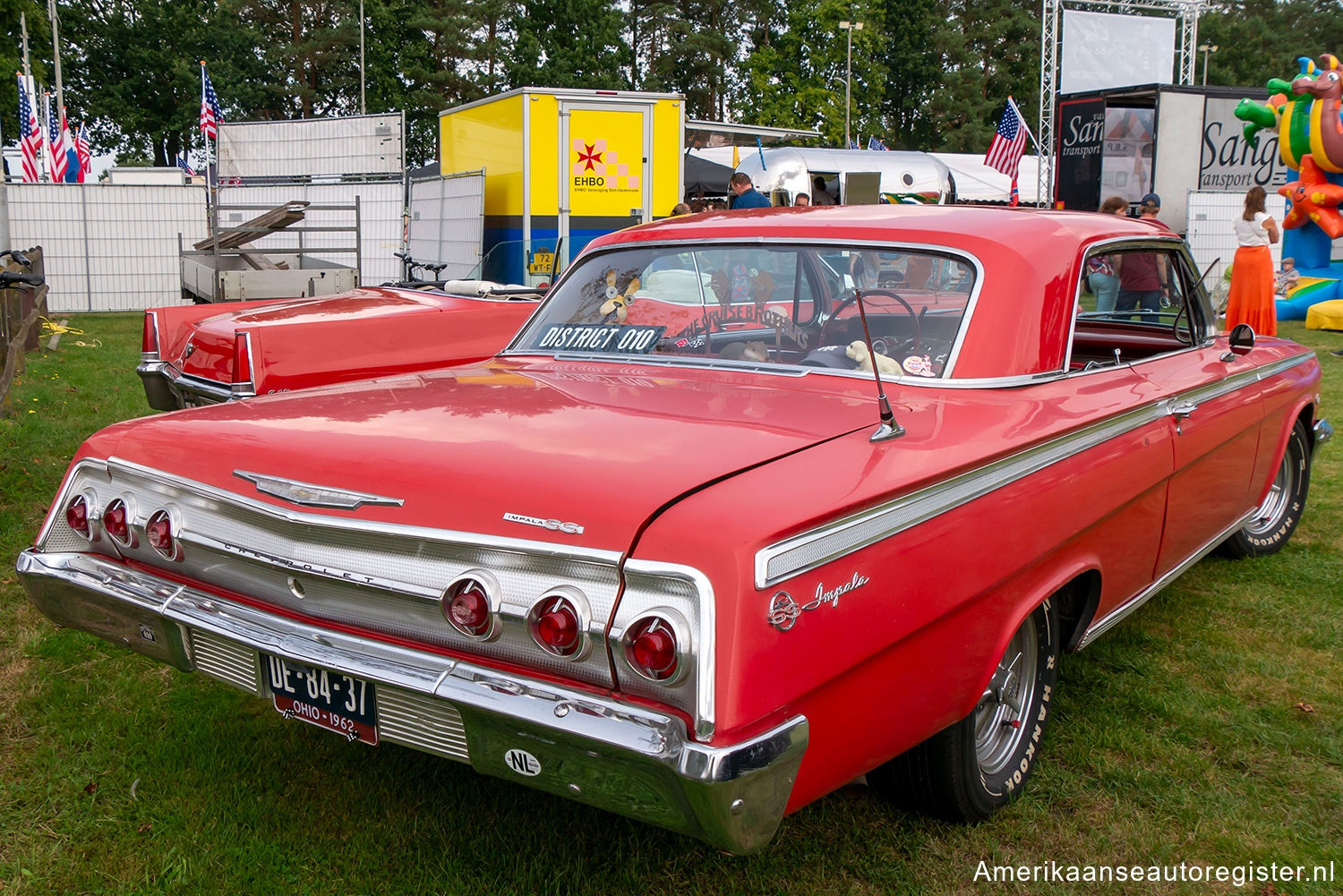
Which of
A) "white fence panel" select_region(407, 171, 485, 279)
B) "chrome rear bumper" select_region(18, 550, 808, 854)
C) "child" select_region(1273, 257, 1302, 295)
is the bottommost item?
"chrome rear bumper" select_region(18, 550, 808, 854)

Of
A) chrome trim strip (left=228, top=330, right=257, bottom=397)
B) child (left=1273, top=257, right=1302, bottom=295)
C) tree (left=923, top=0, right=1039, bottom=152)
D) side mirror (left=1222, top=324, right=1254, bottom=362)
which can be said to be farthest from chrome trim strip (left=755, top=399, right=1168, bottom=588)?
tree (left=923, top=0, right=1039, bottom=152)

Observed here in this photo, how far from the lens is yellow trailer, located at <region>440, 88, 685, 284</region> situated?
1295cm

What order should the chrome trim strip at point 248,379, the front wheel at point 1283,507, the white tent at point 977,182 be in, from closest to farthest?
the front wheel at point 1283,507, the chrome trim strip at point 248,379, the white tent at point 977,182

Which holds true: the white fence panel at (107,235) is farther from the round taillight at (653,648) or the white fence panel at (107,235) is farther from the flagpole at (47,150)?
the round taillight at (653,648)

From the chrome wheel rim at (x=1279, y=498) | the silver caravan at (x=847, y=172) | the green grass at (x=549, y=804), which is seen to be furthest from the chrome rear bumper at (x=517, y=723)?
the silver caravan at (x=847, y=172)

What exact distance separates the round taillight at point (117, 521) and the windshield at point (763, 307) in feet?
4.50

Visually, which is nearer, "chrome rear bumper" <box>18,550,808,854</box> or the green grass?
"chrome rear bumper" <box>18,550,808,854</box>

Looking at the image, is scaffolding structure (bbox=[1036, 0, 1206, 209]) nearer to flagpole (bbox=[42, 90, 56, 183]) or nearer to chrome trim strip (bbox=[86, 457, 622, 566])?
flagpole (bbox=[42, 90, 56, 183])

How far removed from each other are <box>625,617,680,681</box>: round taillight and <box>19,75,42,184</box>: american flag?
24072mm

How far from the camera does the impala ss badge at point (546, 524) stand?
197 cm

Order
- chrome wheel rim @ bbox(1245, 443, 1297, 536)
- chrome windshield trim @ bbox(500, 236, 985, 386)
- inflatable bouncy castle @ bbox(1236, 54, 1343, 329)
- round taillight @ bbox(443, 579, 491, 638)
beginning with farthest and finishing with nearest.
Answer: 1. inflatable bouncy castle @ bbox(1236, 54, 1343, 329)
2. chrome wheel rim @ bbox(1245, 443, 1297, 536)
3. chrome windshield trim @ bbox(500, 236, 985, 386)
4. round taillight @ bbox(443, 579, 491, 638)

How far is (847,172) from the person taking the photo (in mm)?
20625

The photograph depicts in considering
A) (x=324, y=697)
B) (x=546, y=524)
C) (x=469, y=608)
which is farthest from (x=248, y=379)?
(x=546, y=524)

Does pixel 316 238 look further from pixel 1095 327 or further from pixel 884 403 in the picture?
pixel 884 403
